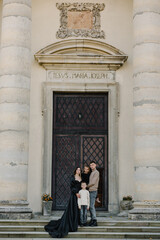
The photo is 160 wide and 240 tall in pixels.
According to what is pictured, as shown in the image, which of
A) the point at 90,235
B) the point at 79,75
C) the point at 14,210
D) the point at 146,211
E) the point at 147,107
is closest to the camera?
the point at 90,235

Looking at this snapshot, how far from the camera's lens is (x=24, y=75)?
15.0 meters

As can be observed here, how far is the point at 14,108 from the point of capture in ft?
48.1

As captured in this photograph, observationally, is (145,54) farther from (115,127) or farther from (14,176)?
(14,176)

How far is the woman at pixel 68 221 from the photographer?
12.4 m

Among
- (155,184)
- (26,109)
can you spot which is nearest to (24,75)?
(26,109)

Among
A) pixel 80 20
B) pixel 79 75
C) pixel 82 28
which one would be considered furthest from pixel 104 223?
pixel 80 20

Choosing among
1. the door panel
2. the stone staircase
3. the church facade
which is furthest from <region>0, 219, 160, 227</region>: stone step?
the door panel

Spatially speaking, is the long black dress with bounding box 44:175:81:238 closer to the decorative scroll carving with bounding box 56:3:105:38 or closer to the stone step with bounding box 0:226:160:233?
the stone step with bounding box 0:226:160:233

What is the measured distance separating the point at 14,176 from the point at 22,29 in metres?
4.83

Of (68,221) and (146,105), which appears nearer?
(68,221)

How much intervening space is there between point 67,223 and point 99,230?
90cm

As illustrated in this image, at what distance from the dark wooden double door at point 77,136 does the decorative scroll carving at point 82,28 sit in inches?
90.2

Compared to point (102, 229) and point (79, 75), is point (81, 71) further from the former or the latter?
point (102, 229)

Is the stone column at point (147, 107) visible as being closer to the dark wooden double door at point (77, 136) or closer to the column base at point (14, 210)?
the dark wooden double door at point (77, 136)
